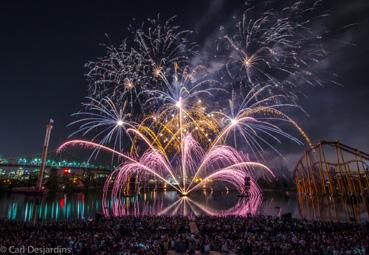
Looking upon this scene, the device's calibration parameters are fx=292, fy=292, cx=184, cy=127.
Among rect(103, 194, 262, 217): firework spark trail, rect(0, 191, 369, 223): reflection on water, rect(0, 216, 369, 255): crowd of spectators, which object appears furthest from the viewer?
rect(103, 194, 262, 217): firework spark trail

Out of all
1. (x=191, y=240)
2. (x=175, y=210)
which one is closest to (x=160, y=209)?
(x=175, y=210)

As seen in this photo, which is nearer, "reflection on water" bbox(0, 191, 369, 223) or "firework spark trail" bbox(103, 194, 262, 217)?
"reflection on water" bbox(0, 191, 369, 223)

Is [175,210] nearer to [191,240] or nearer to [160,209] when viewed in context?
[160,209]

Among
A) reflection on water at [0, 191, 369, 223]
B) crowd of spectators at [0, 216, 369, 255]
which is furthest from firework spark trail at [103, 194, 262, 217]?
crowd of spectators at [0, 216, 369, 255]

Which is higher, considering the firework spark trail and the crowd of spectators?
the firework spark trail

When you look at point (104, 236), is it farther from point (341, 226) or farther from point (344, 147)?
point (344, 147)

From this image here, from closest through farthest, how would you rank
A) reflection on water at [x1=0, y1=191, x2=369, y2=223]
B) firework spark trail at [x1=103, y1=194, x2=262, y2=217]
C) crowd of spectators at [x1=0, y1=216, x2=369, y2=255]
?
crowd of spectators at [x1=0, y1=216, x2=369, y2=255]
reflection on water at [x1=0, y1=191, x2=369, y2=223]
firework spark trail at [x1=103, y1=194, x2=262, y2=217]

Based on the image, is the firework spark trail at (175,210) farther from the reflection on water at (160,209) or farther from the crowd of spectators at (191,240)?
the crowd of spectators at (191,240)

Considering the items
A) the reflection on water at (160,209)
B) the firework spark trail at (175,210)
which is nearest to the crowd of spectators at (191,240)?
the firework spark trail at (175,210)

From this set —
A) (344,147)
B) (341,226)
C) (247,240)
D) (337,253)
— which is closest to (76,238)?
(247,240)

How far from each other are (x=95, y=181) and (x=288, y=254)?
451 feet

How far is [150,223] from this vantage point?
25.3 meters

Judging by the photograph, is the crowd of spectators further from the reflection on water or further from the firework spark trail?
the reflection on water

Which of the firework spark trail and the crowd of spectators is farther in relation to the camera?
the firework spark trail
